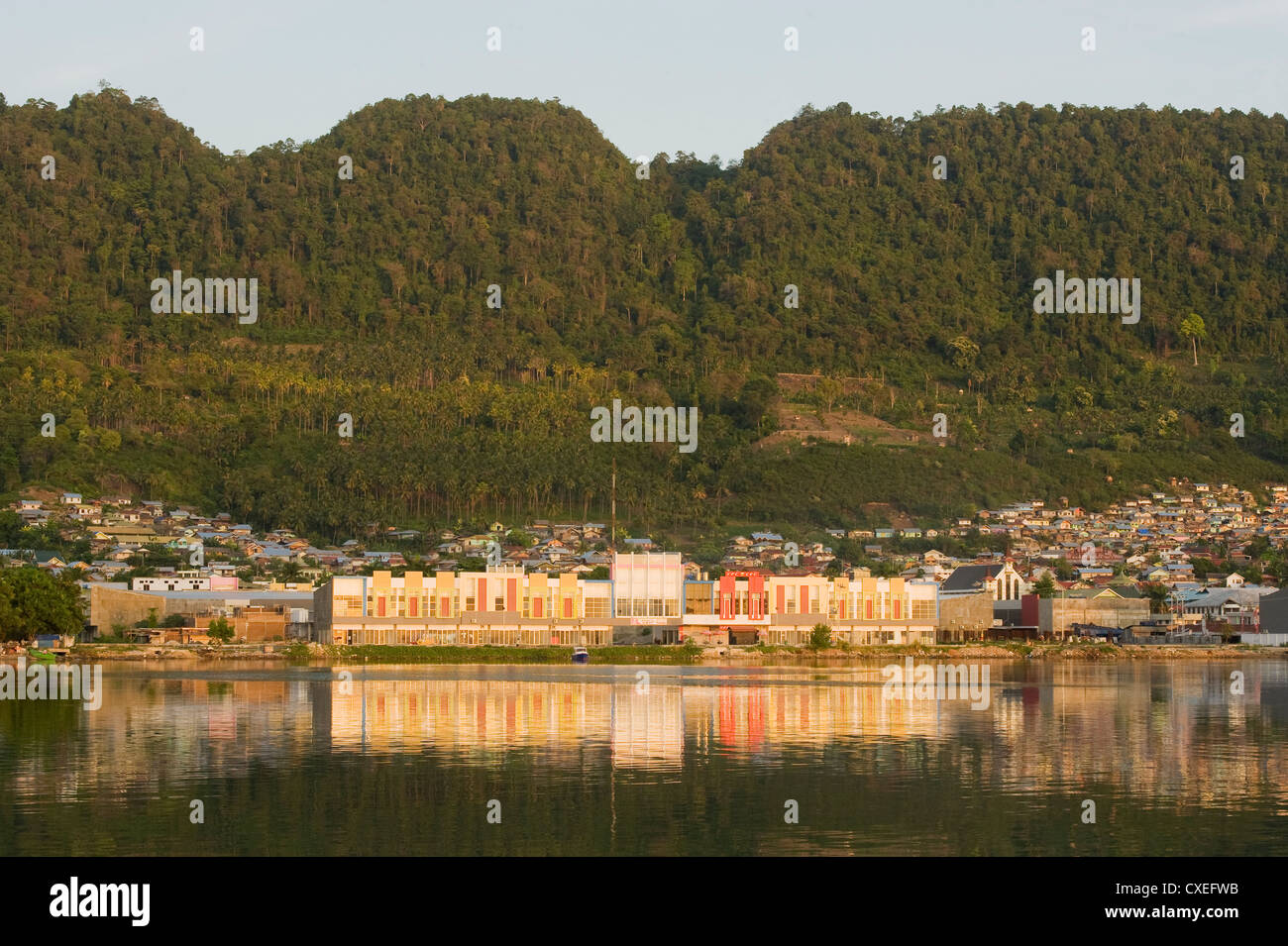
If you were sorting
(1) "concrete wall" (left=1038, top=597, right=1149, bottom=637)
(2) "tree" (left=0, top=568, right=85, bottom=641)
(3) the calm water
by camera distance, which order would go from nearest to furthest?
(3) the calm water, (2) "tree" (left=0, top=568, right=85, bottom=641), (1) "concrete wall" (left=1038, top=597, right=1149, bottom=637)

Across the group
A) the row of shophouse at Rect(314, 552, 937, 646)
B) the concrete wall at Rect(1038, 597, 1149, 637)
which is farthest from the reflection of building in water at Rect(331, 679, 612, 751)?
the concrete wall at Rect(1038, 597, 1149, 637)

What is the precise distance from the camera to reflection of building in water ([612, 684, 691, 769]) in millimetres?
34131

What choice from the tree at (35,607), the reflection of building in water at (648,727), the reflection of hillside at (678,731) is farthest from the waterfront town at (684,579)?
the reflection of building in water at (648,727)

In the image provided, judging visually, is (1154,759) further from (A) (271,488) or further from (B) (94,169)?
(B) (94,169)

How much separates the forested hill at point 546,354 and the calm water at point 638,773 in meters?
77.5

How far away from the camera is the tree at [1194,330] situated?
7224 inches

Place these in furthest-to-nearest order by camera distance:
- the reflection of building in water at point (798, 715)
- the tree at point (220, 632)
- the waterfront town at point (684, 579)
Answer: the waterfront town at point (684, 579) < the tree at point (220, 632) < the reflection of building in water at point (798, 715)

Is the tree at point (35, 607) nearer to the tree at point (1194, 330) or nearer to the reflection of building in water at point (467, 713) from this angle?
the reflection of building in water at point (467, 713)

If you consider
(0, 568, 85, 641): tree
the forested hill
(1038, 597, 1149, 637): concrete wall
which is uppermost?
the forested hill

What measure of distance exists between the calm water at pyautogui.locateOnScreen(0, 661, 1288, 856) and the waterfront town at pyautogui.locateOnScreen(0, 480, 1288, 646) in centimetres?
3363

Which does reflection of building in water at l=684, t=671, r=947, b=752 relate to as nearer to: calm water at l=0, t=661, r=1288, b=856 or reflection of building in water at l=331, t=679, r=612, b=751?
calm water at l=0, t=661, r=1288, b=856

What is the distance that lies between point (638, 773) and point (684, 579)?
59.7 m
